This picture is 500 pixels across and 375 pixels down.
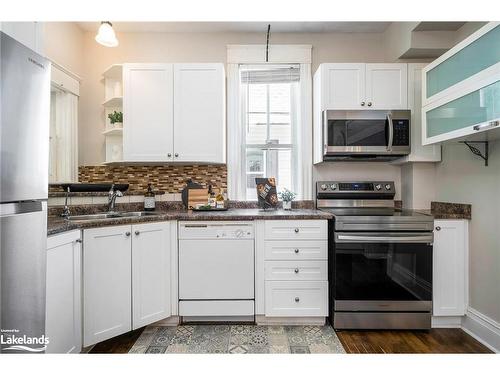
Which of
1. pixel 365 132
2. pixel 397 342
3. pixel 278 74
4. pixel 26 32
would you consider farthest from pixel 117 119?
pixel 397 342

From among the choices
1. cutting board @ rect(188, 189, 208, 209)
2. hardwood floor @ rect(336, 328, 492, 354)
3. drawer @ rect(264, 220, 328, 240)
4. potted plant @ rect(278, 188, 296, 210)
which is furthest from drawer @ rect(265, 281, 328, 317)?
cutting board @ rect(188, 189, 208, 209)

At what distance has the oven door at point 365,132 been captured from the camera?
2.53m

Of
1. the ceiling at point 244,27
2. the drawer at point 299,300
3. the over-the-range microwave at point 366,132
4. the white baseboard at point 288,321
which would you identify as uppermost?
the ceiling at point 244,27

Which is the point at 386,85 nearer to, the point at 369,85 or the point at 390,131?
the point at 369,85

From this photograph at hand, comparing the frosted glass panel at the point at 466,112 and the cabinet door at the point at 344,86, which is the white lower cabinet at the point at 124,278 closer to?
the cabinet door at the point at 344,86

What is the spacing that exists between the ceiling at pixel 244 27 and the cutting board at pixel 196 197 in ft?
5.42

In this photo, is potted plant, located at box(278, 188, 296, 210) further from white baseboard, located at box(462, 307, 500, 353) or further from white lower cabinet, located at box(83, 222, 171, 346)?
white baseboard, located at box(462, 307, 500, 353)

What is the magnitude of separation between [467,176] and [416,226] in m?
0.61

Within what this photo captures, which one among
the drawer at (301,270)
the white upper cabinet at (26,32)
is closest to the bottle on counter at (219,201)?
the drawer at (301,270)

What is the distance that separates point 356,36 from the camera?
9.78ft

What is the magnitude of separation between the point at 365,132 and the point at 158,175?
204cm

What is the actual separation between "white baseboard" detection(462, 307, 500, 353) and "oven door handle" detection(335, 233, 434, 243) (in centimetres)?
66

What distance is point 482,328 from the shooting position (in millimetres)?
2137

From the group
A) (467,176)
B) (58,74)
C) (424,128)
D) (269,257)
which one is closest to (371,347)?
(269,257)
